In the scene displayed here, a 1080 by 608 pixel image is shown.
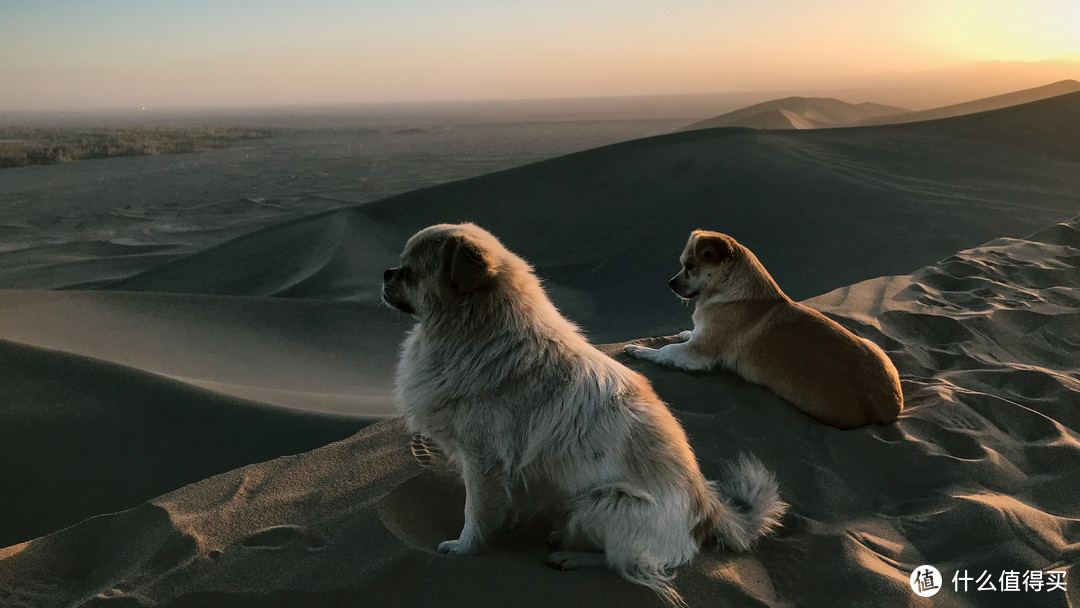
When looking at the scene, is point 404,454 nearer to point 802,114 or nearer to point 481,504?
point 481,504

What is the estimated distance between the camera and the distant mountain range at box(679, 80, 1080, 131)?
1282 inches

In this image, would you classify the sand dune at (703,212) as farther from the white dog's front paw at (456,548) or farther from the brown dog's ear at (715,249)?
the white dog's front paw at (456,548)

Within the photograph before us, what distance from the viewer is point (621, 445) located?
8.89ft

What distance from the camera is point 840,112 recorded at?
5450cm

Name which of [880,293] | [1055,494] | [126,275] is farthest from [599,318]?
[126,275]

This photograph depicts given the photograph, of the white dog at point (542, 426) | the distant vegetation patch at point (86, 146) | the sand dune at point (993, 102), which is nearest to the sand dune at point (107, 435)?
the white dog at point (542, 426)

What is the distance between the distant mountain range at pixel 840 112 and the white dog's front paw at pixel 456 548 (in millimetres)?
22216

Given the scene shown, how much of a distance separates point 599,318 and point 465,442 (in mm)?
7848

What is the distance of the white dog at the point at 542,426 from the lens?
2.65 meters

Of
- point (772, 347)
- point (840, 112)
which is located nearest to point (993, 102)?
point (840, 112)

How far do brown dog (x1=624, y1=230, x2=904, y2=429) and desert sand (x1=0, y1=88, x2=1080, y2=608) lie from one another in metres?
0.18

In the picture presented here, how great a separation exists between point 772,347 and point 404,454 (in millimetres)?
2872

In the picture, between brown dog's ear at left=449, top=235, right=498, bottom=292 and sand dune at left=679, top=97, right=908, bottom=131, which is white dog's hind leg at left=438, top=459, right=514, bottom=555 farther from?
sand dune at left=679, top=97, right=908, bottom=131

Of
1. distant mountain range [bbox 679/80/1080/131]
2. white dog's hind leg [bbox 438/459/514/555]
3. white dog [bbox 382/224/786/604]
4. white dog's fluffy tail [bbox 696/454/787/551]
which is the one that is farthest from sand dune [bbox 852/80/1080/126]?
white dog's hind leg [bbox 438/459/514/555]
